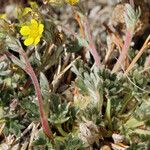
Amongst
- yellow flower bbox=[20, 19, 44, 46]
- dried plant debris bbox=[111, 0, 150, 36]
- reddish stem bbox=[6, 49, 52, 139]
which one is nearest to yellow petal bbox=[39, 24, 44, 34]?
yellow flower bbox=[20, 19, 44, 46]

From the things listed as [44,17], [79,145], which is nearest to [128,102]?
[79,145]

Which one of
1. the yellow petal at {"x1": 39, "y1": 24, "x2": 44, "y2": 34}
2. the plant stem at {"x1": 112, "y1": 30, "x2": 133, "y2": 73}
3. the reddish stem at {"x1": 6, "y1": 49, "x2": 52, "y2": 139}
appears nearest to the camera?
the reddish stem at {"x1": 6, "y1": 49, "x2": 52, "y2": 139}

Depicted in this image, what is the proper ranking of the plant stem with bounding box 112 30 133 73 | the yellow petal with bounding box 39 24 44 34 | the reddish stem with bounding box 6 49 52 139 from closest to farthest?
the reddish stem with bounding box 6 49 52 139, the yellow petal with bounding box 39 24 44 34, the plant stem with bounding box 112 30 133 73

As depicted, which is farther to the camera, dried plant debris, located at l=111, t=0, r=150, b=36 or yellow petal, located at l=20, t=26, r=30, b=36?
dried plant debris, located at l=111, t=0, r=150, b=36

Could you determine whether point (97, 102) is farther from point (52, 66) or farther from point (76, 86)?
point (52, 66)

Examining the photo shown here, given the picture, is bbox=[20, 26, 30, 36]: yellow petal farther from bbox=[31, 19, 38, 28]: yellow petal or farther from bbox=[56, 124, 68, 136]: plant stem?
bbox=[56, 124, 68, 136]: plant stem

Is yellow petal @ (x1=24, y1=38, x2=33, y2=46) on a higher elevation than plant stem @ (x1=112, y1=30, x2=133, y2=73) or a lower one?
higher

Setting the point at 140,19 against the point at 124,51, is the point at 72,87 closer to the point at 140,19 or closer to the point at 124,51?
the point at 124,51
